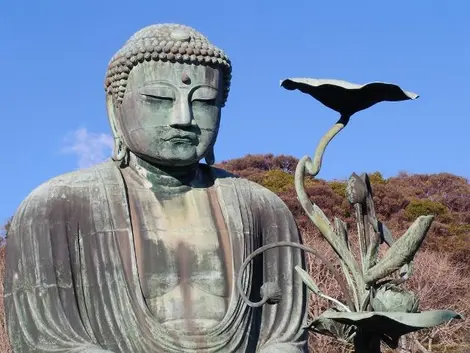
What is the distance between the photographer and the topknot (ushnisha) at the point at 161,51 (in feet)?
20.6

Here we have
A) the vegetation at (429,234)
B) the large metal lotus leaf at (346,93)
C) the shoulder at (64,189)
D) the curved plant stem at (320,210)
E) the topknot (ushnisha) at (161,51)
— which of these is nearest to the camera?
the curved plant stem at (320,210)

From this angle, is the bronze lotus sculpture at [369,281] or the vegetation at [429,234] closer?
the bronze lotus sculpture at [369,281]

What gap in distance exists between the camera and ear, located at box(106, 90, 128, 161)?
649 cm

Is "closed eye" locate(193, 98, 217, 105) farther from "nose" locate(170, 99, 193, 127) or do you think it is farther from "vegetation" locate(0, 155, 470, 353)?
"vegetation" locate(0, 155, 470, 353)

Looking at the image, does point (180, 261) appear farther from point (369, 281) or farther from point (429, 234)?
point (429, 234)

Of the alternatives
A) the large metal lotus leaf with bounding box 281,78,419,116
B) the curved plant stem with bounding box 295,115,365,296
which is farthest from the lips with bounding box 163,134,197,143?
the curved plant stem with bounding box 295,115,365,296

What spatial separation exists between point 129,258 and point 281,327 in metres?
1.03

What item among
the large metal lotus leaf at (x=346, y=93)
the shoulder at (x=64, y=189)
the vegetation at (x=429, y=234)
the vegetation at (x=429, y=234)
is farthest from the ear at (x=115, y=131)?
the vegetation at (x=429, y=234)

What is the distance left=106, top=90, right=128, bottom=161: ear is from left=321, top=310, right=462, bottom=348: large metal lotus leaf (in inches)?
88.9

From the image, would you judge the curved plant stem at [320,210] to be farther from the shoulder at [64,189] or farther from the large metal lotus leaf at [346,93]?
the shoulder at [64,189]

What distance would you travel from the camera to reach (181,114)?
6227 millimetres

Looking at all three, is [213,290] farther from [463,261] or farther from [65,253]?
[463,261]

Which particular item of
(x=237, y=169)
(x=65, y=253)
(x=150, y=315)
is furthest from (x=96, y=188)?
(x=237, y=169)

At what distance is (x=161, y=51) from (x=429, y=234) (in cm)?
2662
